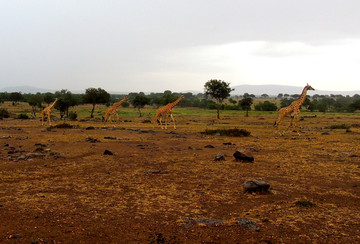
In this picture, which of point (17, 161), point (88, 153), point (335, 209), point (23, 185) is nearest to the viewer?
point (335, 209)

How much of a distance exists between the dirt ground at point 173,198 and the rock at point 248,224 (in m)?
0.05

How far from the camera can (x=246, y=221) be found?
23.1ft

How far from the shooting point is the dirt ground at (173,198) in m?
6.33

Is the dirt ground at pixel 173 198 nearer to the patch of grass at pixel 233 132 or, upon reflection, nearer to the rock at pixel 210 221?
the rock at pixel 210 221

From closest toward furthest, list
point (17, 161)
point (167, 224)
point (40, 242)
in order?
point (40, 242) → point (167, 224) → point (17, 161)

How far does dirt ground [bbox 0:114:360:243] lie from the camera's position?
6.33 m

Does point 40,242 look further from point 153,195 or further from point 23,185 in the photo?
point 23,185

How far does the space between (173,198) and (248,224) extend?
9.18 ft

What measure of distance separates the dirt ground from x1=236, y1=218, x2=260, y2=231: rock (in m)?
0.05

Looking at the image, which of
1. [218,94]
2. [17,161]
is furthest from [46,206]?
[218,94]

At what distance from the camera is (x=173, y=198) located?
8.83m

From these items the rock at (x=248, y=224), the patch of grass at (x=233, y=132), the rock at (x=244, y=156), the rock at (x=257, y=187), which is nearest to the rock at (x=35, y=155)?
the rock at (x=244, y=156)

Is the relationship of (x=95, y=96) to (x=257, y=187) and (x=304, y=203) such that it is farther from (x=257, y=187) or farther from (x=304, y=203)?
(x=304, y=203)

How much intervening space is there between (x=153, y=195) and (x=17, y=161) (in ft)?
28.2
